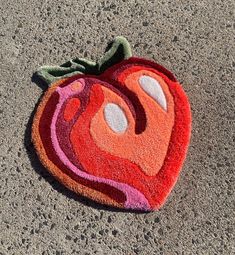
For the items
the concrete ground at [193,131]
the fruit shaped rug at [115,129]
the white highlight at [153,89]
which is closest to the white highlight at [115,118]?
the fruit shaped rug at [115,129]

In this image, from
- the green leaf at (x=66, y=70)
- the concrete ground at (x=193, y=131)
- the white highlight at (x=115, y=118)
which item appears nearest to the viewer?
the concrete ground at (x=193, y=131)

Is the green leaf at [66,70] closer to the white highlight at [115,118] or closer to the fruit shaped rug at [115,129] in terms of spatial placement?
the fruit shaped rug at [115,129]

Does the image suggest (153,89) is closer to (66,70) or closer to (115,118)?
(115,118)

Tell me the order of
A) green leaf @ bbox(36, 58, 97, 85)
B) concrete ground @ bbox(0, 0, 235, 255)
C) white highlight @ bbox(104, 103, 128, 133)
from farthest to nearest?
green leaf @ bbox(36, 58, 97, 85)
white highlight @ bbox(104, 103, 128, 133)
concrete ground @ bbox(0, 0, 235, 255)

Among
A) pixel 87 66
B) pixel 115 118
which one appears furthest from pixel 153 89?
pixel 87 66

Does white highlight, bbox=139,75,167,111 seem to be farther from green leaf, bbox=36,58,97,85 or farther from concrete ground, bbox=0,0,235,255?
green leaf, bbox=36,58,97,85

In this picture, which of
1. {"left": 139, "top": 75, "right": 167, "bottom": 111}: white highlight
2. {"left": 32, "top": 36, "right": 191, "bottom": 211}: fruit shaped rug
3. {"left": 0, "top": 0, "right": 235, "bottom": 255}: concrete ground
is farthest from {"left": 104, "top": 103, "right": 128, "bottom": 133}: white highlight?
{"left": 0, "top": 0, "right": 235, "bottom": 255}: concrete ground

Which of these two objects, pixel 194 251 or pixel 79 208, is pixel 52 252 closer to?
pixel 79 208
